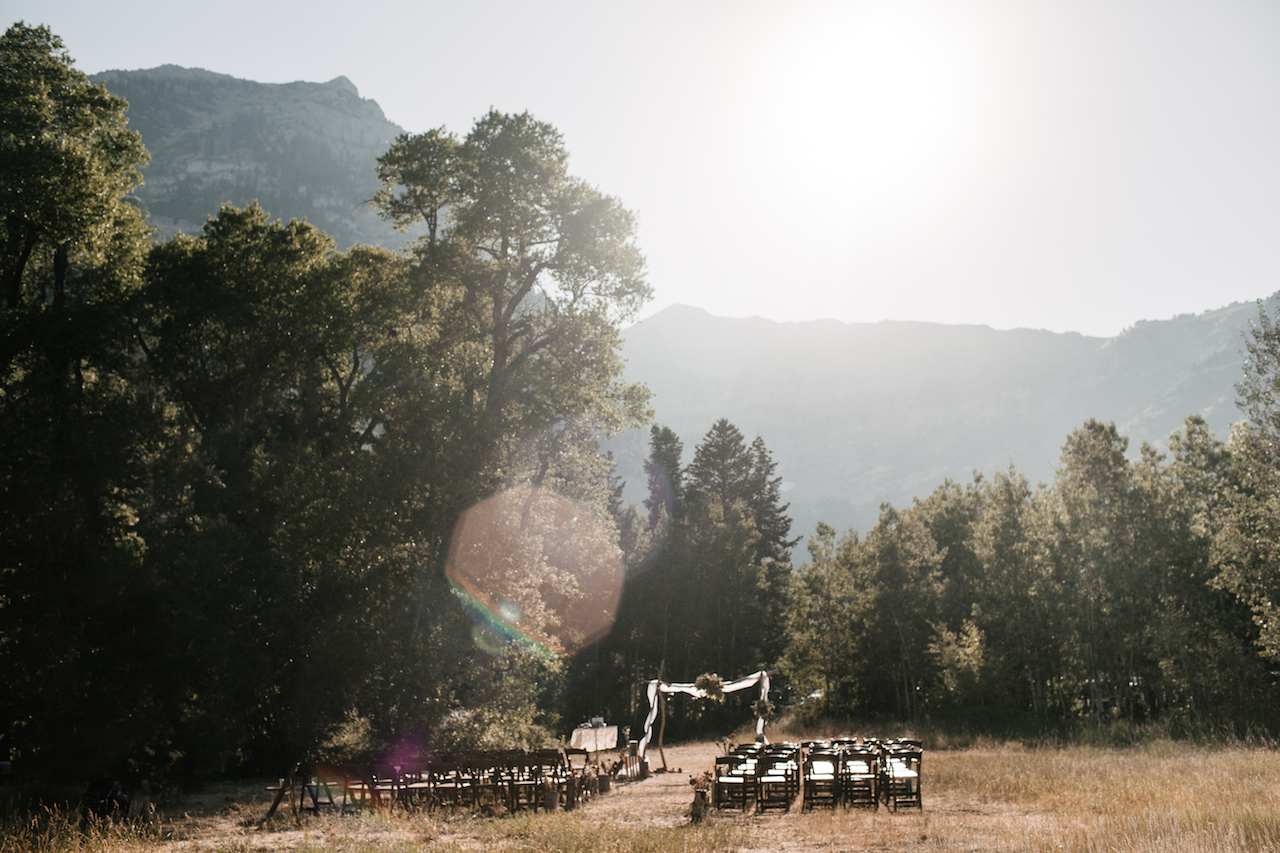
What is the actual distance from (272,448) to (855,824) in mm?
21102

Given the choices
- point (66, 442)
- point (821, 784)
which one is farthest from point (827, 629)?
point (66, 442)

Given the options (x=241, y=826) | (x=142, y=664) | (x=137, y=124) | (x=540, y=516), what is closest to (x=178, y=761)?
(x=142, y=664)

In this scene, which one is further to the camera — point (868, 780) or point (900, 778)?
point (868, 780)

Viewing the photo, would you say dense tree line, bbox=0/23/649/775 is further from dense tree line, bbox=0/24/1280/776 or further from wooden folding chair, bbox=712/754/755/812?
wooden folding chair, bbox=712/754/755/812

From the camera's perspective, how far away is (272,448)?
24.4 m

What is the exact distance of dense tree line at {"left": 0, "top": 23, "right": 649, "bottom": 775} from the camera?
17750 mm

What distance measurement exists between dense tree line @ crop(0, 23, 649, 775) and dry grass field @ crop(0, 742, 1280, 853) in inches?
140

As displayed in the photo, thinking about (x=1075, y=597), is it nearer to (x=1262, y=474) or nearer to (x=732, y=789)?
(x=1262, y=474)

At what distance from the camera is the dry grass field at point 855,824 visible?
9312 mm

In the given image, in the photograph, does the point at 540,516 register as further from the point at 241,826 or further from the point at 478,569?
the point at 241,826

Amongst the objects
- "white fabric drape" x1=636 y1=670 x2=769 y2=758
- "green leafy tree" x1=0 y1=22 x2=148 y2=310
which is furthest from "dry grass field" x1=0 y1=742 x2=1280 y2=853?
"green leafy tree" x1=0 y1=22 x2=148 y2=310

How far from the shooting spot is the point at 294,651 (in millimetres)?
20156

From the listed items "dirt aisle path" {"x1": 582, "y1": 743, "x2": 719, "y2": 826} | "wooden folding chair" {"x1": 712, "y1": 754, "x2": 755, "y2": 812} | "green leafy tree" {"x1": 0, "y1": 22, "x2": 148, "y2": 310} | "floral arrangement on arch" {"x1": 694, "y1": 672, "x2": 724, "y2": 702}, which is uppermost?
"green leafy tree" {"x1": 0, "y1": 22, "x2": 148, "y2": 310}

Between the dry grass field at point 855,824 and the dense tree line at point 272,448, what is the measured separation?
11.7ft
